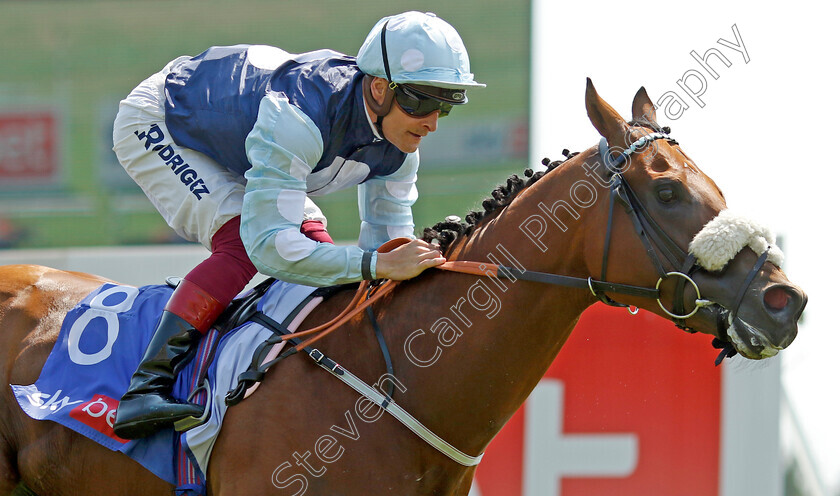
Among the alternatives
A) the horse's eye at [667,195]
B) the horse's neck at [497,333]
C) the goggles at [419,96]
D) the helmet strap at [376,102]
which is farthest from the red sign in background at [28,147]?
the horse's eye at [667,195]

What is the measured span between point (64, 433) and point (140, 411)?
1.35 feet

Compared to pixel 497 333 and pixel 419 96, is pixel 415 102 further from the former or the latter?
pixel 497 333

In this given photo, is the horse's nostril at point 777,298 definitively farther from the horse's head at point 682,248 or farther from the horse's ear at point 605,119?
the horse's ear at point 605,119

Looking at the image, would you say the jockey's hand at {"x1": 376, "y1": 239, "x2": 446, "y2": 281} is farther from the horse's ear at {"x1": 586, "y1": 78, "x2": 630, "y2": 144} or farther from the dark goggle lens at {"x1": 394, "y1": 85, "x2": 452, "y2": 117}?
the horse's ear at {"x1": 586, "y1": 78, "x2": 630, "y2": 144}

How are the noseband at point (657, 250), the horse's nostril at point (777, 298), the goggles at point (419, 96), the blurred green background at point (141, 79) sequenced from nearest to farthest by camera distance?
the horse's nostril at point (777, 298) < the noseband at point (657, 250) < the goggles at point (419, 96) < the blurred green background at point (141, 79)

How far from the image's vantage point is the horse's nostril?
8.54 ft

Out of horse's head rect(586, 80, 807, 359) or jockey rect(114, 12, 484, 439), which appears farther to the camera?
jockey rect(114, 12, 484, 439)

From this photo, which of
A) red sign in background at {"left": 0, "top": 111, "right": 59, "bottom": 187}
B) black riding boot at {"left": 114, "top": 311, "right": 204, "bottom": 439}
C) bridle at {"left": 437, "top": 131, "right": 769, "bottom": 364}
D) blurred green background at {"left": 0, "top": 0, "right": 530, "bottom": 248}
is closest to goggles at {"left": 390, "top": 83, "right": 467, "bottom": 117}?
bridle at {"left": 437, "top": 131, "right": 769, "bottom": 364}

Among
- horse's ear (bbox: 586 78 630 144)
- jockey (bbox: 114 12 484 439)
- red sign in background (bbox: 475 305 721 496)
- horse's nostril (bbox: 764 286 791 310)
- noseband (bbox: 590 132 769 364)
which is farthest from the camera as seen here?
red sign in background (bbox: 475 305 721 496)

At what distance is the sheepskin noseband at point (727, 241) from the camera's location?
2.65m

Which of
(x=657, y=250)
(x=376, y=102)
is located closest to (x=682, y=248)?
(x=657, y=250)

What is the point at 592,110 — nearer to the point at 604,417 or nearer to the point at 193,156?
the point at 193,156

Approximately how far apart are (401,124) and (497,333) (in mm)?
799

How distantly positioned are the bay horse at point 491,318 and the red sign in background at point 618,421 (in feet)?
9.49
